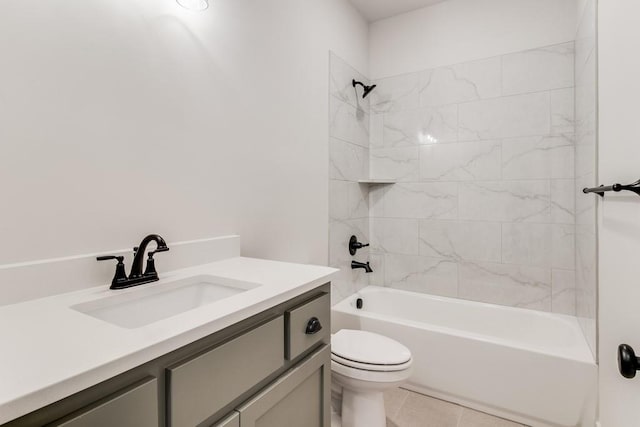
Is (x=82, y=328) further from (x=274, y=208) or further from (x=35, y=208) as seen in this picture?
(x=274, y=208)

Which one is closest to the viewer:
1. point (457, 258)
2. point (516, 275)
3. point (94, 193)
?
point (94, 193)

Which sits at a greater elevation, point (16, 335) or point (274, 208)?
point (274, 208)

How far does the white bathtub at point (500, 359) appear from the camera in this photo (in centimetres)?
169

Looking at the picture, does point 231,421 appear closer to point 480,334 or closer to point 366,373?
point 366,373

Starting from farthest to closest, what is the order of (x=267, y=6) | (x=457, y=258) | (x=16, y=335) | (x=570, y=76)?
1. (x=457, y=258)
2. (x=570, y=76)
3. (x=267, y=6)
4. (x=16, y=335)

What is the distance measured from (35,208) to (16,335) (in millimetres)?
418

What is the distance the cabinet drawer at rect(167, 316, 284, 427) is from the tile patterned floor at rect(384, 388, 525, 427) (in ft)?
4.29

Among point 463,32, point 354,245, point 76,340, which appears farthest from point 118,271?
Answer: point 463,32

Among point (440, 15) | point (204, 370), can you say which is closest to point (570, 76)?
point (440, 15)

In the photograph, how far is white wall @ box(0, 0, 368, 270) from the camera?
2.98ft

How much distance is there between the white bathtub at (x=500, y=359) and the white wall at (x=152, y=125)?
3.09 feet

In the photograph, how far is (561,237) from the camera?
2.21 m

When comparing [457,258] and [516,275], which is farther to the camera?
[457,258]

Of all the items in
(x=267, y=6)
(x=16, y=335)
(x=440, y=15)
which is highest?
(x=440, y=15)
